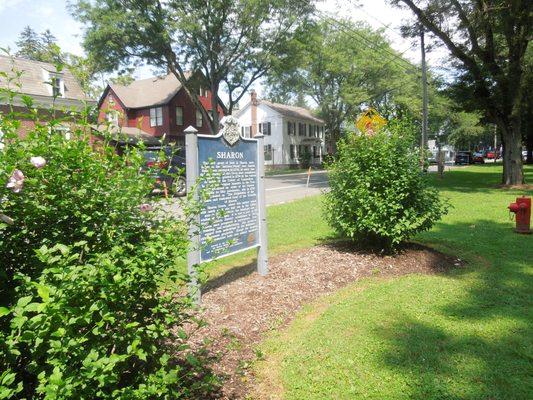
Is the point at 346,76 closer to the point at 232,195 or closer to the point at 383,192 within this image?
the point at 383,192

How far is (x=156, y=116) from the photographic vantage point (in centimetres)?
4356

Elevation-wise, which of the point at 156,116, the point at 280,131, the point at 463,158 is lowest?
the point at 463,158

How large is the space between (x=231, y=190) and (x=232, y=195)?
0.23 ft

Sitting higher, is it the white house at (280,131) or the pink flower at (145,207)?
the white house at (280,131)

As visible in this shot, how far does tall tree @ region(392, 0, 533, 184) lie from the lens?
1780 centimetres

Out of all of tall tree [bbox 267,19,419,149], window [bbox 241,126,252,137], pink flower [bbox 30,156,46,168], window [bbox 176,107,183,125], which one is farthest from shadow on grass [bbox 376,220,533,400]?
window [bbox 241,126,252,137]

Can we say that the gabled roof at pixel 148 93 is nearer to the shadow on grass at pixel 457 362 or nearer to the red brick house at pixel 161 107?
the red brick house at pixel 161 107

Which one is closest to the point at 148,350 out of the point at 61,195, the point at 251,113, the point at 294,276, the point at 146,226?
the point at 146,226

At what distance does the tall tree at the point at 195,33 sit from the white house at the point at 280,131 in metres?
18.4

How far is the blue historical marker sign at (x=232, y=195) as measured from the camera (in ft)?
16.1

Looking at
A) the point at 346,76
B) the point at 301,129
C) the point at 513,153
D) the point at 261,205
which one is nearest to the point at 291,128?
the point at 301,129

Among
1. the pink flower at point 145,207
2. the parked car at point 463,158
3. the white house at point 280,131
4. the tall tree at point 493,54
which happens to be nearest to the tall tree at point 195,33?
the tall tree at point 493,54

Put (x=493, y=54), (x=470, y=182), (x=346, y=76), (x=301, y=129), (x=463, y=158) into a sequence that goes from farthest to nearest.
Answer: (x=301, y=129) < (x=463, y=158) < (x=346, y=76) < (x=470, y=182) < (x=493, y=54)

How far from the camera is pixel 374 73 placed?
45.2m
